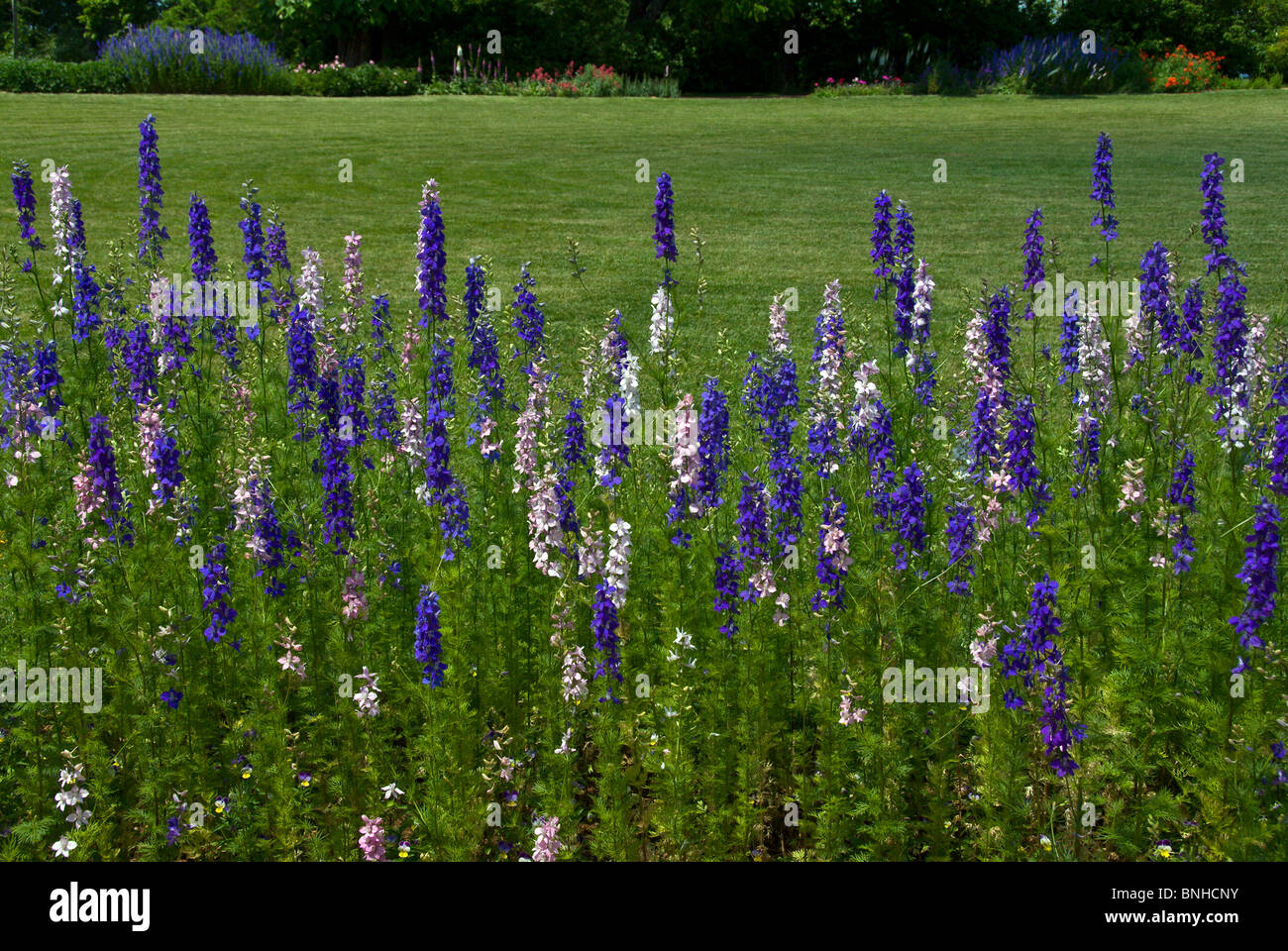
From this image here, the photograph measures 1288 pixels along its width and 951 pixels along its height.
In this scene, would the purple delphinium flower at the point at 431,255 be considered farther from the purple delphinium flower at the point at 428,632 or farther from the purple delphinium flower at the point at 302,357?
the purple delphinium flower at the point at 428,632

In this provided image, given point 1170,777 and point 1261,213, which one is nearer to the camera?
point 1170,777

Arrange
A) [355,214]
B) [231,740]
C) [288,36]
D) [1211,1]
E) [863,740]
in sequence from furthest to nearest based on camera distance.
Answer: [1211,1], [288,36], [355,214], [231,740], [863,740]

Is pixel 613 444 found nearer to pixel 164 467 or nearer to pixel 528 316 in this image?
pixel 528 316

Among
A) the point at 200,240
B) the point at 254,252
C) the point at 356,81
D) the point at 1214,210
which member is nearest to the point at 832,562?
the point at 1214,210

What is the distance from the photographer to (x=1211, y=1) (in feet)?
140

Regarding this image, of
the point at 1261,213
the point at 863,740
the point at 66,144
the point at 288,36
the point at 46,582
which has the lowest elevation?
the point at 863,740

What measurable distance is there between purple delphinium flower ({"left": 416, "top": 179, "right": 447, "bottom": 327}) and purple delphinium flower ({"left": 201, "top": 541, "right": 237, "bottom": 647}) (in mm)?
2017

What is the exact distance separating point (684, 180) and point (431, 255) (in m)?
14.8

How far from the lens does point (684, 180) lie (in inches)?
819

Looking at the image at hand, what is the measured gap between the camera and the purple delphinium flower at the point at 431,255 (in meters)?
6.57

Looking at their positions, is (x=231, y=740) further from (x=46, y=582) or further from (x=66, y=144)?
(x=66, y=144)

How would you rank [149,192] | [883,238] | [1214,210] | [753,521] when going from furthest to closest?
[149,192] < [883,238] < [1214,210] < [753,521]

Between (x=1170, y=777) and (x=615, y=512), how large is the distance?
8.75ft

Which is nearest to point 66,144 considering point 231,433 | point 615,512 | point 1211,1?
point 231,433
